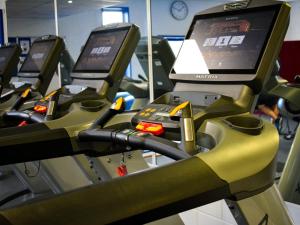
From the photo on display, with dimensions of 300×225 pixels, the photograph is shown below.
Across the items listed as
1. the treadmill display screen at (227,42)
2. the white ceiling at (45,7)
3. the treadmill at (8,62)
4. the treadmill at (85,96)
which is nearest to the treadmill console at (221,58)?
the treadmill display screen at (227,42)

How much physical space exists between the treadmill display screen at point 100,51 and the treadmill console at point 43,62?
0.60 metres

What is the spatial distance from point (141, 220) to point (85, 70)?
196 centimetres

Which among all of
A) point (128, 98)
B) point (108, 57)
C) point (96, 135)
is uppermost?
Result: point (108, 57)

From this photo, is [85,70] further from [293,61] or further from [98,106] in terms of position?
[293,61]

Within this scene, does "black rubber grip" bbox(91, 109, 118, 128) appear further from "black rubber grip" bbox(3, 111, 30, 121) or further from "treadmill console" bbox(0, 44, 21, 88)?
"treadmill console" bbox(0, 44, 21, 88)

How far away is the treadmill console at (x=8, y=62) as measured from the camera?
3.95 meters

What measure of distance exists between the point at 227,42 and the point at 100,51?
3.49 feet

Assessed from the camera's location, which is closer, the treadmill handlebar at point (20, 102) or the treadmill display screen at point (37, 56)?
the treadmill handlebar at point (20, 102)

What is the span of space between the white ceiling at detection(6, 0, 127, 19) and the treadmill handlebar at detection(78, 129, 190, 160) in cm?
582

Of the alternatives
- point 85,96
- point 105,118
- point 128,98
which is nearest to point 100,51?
point 85,96

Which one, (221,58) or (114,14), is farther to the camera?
(114,14)

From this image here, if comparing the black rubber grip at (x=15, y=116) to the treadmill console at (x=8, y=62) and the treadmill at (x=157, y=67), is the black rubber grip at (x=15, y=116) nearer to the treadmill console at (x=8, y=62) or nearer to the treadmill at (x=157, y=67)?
the treadmill console at (x=8, y=62)

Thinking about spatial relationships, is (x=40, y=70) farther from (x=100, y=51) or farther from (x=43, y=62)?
(x=100, y=51)

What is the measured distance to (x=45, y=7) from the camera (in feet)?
25.6
